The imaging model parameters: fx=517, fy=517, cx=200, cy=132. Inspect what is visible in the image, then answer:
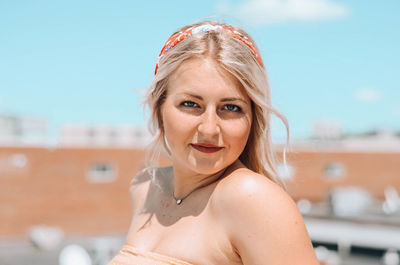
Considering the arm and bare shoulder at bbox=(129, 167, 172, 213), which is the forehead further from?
bare shoulder at bbox=(129, 167, 172, 213)

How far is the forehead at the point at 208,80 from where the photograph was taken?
129cm

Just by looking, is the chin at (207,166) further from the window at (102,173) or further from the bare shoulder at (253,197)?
the window at (102,173)

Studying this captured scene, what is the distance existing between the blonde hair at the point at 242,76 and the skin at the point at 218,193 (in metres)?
0.03

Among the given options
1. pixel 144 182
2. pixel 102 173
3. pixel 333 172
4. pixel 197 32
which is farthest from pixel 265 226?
pixel 333 172

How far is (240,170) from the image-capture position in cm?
133

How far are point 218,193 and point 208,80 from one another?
0.29m

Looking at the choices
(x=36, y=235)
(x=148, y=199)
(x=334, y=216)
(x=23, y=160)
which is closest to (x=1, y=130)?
(x=23, y=160)

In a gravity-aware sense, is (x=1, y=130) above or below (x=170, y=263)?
below

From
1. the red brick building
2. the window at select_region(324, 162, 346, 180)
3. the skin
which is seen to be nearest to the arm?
the skin

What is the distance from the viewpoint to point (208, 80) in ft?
4.26

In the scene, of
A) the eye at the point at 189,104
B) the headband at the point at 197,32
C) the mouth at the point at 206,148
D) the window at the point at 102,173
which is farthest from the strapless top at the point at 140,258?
the window at the point at 102,173

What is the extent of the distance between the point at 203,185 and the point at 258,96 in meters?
0.32

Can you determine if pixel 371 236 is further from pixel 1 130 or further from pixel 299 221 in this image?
pixel 1 130

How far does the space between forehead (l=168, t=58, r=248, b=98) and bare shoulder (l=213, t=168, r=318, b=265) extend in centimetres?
23
